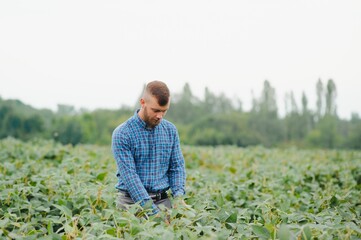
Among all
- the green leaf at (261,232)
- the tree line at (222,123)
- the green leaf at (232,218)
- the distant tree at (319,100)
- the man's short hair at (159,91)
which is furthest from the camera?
the distant tree at (319,100)

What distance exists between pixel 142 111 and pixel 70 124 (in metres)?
43.0

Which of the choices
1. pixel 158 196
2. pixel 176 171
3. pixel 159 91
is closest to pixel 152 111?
pixel 159 91

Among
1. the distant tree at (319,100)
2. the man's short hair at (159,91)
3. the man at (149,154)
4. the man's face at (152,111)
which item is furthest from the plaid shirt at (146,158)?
the distant tree at (319,100)

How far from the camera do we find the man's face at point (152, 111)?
9.80 ft

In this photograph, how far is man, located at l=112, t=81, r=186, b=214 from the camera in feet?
9.84

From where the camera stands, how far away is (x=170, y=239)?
1812 millimetres

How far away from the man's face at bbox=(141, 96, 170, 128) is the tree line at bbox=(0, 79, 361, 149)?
127 feet

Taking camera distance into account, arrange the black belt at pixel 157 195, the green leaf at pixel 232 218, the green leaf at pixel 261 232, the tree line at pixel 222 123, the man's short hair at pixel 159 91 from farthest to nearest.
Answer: the tree line at pixel 222 123 < the black belt at pixel 157 195 < the man's short hair at pixel 159 91 < the green leaf at pixel 232 218 < the green leaf at pixel 261 232

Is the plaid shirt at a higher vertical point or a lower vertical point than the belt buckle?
higher

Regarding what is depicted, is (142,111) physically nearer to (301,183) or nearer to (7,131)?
(301,183)

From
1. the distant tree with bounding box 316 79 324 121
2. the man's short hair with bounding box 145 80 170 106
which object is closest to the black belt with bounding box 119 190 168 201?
the man's short hair with bounding box 145 80 170 106

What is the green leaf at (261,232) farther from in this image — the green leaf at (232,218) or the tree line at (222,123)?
the tree line at (222,123)

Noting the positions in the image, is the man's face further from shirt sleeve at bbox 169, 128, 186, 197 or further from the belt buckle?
the belt buckle

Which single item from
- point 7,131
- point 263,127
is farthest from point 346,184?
point 263,127
